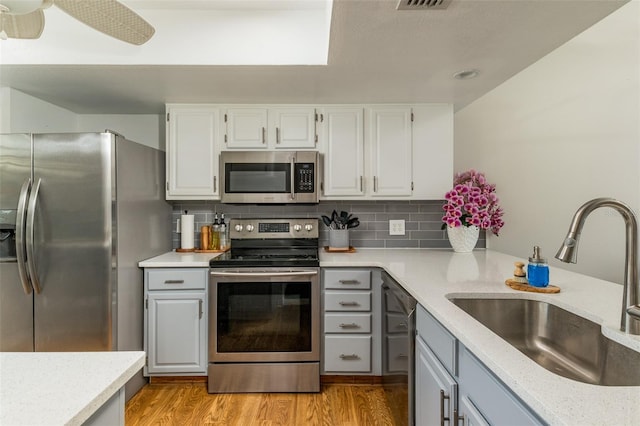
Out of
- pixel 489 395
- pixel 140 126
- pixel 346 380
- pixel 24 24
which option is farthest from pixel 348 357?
pixel 140 126

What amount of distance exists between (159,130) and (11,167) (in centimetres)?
110

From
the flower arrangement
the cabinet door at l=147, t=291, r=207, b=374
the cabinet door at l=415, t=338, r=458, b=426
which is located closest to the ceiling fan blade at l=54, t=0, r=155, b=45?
the cabinet door at l=147, t=291, r=207, b=374

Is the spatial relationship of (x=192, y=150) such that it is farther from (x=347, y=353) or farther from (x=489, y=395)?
(x=489, y=395)

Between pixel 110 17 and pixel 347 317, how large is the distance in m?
1.99

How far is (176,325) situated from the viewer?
2.18 m

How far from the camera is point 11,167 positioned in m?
1.93

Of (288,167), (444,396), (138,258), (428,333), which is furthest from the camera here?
(288,167)

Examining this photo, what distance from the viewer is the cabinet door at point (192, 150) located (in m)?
2.49

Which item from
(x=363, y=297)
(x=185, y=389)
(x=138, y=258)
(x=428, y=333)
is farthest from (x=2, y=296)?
(x=428, y=333)

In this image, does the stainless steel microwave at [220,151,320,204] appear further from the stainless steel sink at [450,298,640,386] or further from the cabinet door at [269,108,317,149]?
the stainless steel sink at [450,298,640,386]

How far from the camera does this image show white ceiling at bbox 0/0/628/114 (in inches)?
53.8

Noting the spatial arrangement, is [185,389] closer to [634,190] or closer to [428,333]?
[428,333]

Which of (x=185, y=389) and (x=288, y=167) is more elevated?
(x=288, y=167)

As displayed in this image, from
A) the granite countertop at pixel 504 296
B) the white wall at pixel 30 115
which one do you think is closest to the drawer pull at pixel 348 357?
the granite countertop at pixel 504 296
